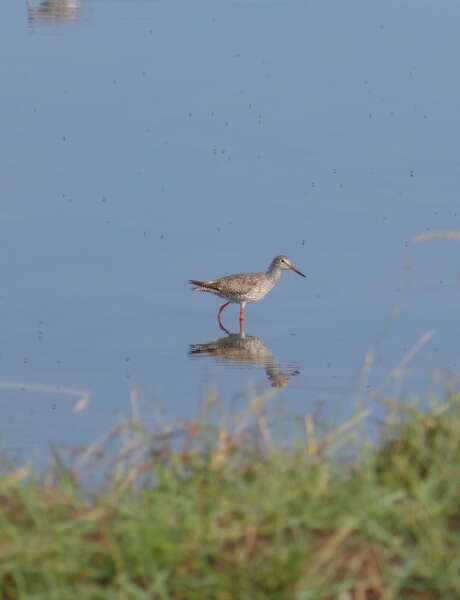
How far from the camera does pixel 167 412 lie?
45.8ft

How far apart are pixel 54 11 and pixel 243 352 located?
98.1 ft

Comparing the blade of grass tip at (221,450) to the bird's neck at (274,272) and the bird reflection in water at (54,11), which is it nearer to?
the bird's neck at (274,272)

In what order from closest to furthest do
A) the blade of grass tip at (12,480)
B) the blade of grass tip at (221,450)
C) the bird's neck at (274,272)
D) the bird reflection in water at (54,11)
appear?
the blade of grass tip at (12,480), the blade of grass tip at (221,450), the bird's neck at (274,272), the bird reflection in water at (54,11)

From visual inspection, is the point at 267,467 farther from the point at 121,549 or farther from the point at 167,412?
the point at 167,412

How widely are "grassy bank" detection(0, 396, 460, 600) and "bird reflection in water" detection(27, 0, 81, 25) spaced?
39348 mm

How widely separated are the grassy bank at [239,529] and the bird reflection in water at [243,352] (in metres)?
10.1

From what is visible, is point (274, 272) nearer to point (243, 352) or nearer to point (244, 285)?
point (244, 285)

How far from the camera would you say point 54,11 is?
46406 millimetres

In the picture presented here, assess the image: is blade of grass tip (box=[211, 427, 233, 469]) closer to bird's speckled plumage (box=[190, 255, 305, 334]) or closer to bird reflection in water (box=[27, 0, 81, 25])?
bird's speckled plumage (box=[190, 255, 305, 334])

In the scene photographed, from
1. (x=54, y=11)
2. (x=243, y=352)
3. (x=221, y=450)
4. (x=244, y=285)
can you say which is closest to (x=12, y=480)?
(x=221, y=450)

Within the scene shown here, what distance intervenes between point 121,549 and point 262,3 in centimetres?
4224

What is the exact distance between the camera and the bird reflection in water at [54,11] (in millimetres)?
45156

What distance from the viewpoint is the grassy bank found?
5762mm

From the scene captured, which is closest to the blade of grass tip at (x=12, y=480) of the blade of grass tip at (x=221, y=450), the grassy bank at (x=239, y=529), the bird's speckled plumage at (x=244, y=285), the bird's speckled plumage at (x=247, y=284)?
the grassy bank at (x=239, y=529)
